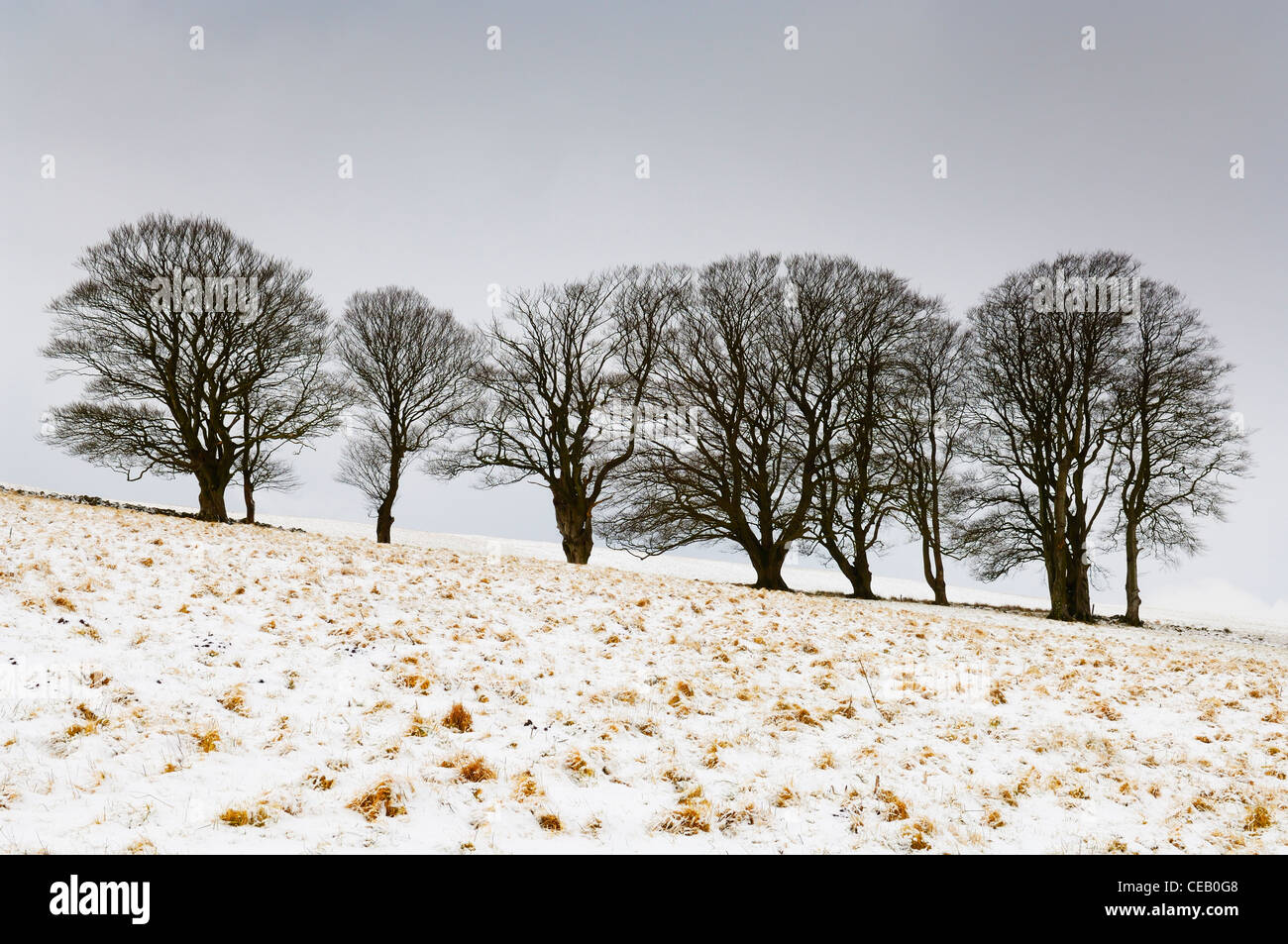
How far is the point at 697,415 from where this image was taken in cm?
2145

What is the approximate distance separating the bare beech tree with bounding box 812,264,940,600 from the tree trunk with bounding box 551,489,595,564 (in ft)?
26.0

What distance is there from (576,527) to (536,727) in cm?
1794

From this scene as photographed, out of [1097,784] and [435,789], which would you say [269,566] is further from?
[1097,784]

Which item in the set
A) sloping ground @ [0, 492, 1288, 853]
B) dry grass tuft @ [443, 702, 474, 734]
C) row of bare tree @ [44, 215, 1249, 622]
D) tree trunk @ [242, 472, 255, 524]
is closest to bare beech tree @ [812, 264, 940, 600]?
row of bare tree @ [44, 215, 1249, 622]

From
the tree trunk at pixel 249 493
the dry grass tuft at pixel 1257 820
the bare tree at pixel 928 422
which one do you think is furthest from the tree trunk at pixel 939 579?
the tree trunk at pixel 249 493

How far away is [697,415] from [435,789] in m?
17.8

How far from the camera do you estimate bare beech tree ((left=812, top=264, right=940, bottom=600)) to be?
69.4ft

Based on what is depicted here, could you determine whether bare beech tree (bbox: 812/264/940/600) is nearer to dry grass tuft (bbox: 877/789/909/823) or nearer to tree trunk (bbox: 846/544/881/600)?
tree trunk (bbox: 846/544/881/600)

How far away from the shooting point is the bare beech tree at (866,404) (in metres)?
21.2

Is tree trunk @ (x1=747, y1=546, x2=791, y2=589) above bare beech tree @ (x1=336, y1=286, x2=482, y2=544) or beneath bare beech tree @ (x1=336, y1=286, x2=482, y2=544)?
beneath

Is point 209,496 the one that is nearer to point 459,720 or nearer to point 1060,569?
point 459,720

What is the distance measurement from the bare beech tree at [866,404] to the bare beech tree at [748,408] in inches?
14.4

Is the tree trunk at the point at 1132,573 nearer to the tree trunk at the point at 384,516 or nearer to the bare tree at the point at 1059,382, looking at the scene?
the bare tree at the point at 1059,382
